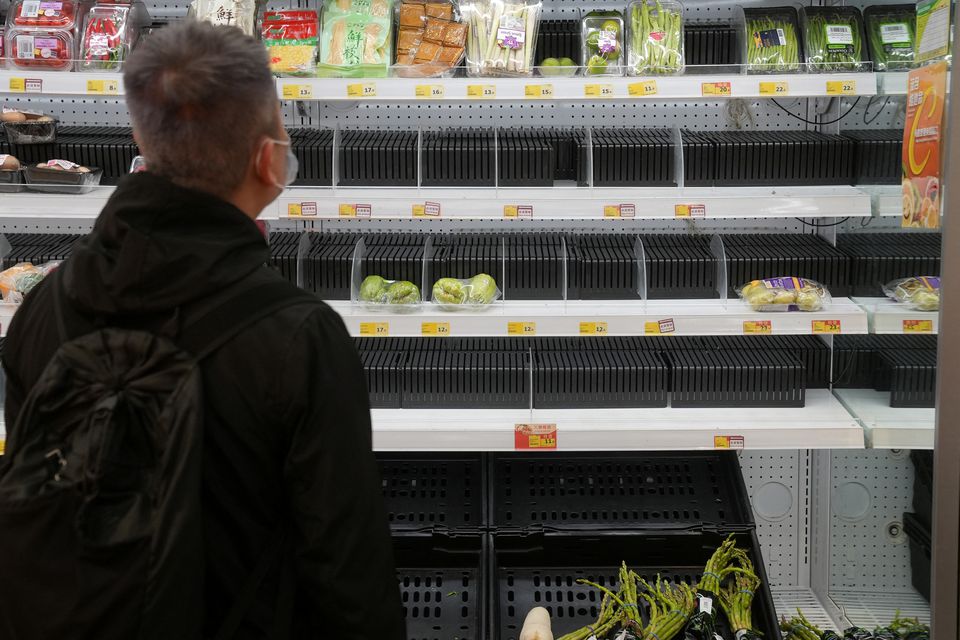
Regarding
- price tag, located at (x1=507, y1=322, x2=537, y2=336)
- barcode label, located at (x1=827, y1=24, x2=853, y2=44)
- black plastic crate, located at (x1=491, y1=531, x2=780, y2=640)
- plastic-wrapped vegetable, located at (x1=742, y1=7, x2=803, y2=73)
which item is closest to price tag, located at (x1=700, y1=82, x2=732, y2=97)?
plastic-wrapped vegetable, located at (x1=742, y1=7, x2=803, y2=73)

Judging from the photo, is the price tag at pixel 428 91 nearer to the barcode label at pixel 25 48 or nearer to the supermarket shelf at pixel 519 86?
the supermarket shelf at pixel 519 86

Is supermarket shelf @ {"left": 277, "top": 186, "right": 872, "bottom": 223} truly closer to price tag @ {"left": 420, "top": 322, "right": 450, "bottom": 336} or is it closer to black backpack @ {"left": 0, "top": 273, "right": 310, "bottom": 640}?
price tag @ {"left": 420, "top": 322, "right": 450, "bottom": 336}

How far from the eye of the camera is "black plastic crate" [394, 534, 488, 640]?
2.96 metres

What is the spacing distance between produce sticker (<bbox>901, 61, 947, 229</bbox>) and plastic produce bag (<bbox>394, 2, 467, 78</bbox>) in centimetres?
149

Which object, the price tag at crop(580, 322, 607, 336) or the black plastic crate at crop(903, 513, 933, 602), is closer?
the price tag at crop(580, 322, 607, 336)

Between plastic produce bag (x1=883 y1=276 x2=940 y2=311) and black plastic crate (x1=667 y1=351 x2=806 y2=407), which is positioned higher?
plastic produce bag (x1=883 y1=276 x2=940 y2=311)

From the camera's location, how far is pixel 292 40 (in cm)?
325

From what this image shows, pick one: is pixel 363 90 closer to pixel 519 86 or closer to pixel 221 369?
pixel 519 86

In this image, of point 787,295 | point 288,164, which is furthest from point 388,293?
point 288,164

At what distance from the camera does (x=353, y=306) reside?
3318 millimetres

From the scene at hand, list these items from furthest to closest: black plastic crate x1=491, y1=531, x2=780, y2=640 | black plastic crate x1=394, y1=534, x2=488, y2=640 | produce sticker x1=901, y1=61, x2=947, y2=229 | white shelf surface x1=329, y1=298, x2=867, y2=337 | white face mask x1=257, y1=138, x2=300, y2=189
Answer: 1. white shelf surface x1=329, y1=298, x2=867, y2=337
2. black plastic crate x1=491, y1=531, x2=780, y2=640
3. black plastic crate x1=394, y1=534, x2=488, y2=640
4. produce sticker x1=901, y1=61, x2=947, y2=229
5. white face mask x1=257, y1=138, x2=300, y2=189

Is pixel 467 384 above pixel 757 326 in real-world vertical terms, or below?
below

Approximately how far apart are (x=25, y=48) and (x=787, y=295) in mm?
2631

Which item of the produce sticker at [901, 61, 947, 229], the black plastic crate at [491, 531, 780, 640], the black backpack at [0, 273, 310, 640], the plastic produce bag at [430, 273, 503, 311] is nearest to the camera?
the black backpack at [0, 273, 310, 640]
